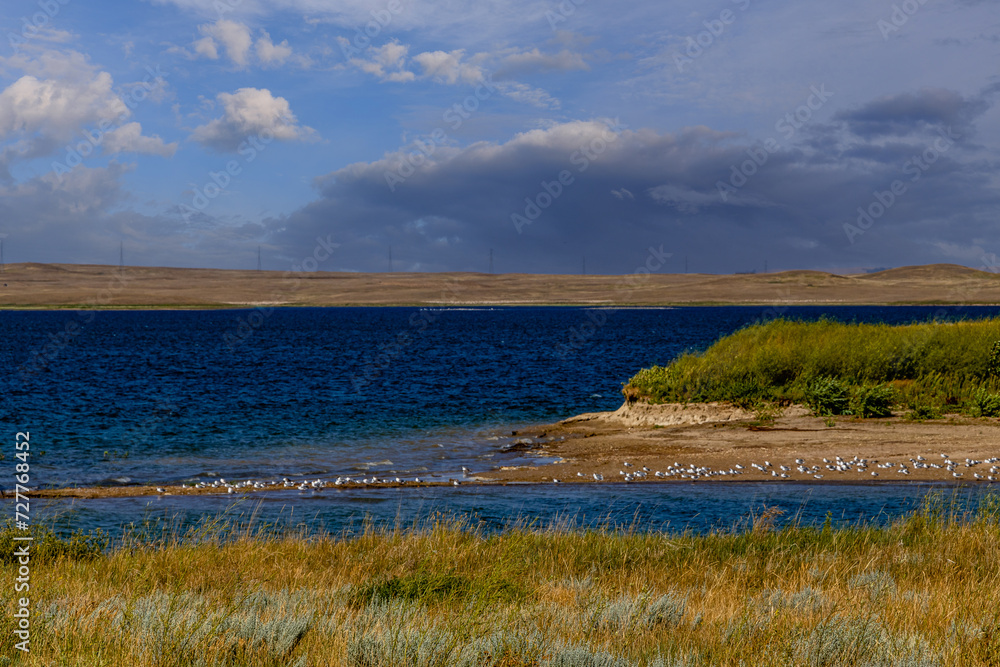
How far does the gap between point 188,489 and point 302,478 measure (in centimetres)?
262

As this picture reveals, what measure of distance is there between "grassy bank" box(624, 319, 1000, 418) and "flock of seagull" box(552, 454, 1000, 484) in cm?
441

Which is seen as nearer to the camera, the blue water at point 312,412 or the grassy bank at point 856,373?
the blue water at point 312,412

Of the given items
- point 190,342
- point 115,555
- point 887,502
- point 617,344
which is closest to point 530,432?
point 887,502

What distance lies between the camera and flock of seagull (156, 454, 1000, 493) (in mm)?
17797

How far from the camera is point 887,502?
15609 mm

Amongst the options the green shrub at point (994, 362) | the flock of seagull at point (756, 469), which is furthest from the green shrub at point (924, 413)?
the flock of seagull at point (756, 469)

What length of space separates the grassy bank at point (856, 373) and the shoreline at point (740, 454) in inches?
24.9

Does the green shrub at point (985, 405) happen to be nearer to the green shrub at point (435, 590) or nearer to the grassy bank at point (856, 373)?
the grassy bank at point (856, 373)

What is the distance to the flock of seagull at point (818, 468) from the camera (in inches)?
700

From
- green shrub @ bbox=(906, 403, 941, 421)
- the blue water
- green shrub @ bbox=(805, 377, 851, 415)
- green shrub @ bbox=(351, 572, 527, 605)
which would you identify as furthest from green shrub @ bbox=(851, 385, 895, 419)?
green shrub @ bbox=(351, 572, 527, 605)

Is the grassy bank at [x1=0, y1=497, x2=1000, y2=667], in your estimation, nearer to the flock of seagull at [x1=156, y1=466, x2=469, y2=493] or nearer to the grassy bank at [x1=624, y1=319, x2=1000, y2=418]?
the flock of seagull at [x1=156, y1=466, x2=469, y2=493]

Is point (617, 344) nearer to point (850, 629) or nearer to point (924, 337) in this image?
point (924, 337)

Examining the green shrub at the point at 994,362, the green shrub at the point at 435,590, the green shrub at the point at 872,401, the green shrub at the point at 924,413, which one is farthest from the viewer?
the green shrub at the point at 994,362

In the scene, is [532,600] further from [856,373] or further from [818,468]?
[856,373]
